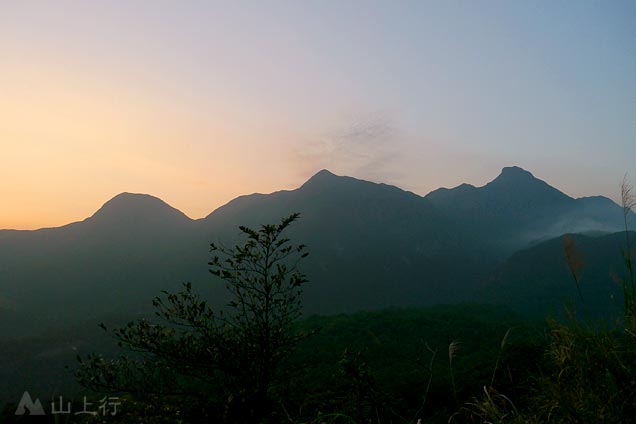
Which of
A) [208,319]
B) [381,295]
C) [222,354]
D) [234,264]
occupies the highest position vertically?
[234,264]

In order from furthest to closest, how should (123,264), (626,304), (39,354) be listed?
(123,264) < (39,354) < (626,304)

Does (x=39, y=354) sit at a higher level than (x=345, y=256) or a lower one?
lower

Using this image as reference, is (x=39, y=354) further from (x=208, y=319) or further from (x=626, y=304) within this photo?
(x=626, y=304)

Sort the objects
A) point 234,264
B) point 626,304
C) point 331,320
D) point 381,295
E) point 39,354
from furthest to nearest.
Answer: point 381,295 < point 39,354 < point 331,320 < point 234,264 < point 626,304

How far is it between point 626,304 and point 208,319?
7.14m

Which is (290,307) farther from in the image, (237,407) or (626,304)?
(626,304)

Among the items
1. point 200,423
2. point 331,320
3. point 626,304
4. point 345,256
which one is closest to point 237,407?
point 200,423

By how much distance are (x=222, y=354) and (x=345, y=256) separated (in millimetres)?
189877

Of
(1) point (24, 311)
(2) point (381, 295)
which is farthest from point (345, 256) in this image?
(1) point (24, 311)

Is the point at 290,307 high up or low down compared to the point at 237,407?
A: up

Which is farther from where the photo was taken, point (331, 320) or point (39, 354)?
point (39, 354)

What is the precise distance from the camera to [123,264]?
616ft

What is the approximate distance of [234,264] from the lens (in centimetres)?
909

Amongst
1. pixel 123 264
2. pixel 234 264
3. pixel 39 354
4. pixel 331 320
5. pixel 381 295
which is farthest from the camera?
pixel 123 264
